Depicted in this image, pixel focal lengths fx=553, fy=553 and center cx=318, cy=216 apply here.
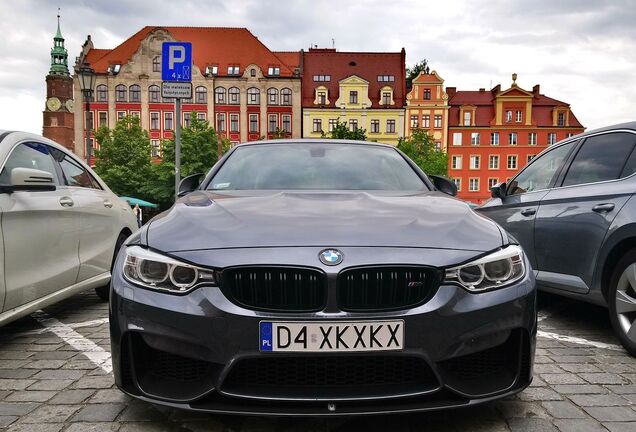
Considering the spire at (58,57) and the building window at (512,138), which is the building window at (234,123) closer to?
the spire at (58,57)

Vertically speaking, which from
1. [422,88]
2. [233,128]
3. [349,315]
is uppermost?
[422,88]

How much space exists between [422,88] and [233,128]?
19.6m

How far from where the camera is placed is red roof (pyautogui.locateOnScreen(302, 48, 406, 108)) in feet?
187

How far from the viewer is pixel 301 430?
243cm

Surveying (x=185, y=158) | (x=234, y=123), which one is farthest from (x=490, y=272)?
(x=234, y=123)

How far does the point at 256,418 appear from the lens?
255 cm

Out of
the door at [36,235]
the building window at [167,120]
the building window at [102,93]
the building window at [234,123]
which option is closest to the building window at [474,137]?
the building window at [234,123]

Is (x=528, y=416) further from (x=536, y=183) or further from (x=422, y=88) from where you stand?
(x=422, y=88)

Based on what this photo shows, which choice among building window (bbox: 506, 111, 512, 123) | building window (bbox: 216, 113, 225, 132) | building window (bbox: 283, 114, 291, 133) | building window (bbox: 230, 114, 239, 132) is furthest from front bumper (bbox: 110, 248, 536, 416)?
building window (bbox: 506, 111, 512, 123)

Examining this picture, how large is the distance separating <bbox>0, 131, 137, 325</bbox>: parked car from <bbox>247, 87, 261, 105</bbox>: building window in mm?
51592

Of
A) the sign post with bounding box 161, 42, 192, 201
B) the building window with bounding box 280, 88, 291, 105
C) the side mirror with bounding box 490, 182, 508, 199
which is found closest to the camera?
the side mirror with bounding box 490, 182, 508, 199

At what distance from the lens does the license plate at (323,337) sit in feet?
6.96

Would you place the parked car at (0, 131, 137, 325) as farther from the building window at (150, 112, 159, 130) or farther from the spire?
the spire

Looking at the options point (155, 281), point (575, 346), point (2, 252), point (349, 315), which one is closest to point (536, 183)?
A: point (575, 346)
